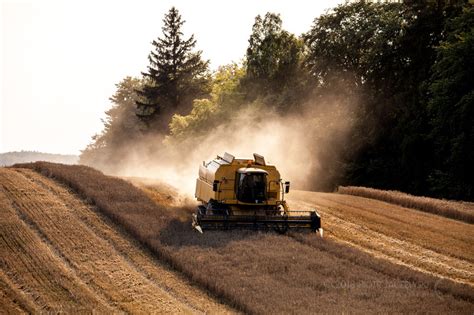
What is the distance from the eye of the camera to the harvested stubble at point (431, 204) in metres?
29.0

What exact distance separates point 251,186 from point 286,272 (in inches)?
269

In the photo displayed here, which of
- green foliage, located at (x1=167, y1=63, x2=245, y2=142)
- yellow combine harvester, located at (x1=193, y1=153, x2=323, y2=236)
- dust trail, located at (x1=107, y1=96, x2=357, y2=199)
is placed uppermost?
green foliage, located at (x1=167, y1=63, x2=245, y2=142)

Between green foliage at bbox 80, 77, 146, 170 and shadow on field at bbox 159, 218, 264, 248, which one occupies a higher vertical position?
green foliage at bbox 80, 77, 146, 170

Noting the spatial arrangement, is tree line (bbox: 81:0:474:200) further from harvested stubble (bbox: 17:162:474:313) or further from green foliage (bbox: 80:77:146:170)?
green foliage (bbox: 80:77:146:170)

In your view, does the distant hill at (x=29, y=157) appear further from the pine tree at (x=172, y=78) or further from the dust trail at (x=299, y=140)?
the dust trail at (x=299, y=140)

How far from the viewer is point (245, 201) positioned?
25312mm

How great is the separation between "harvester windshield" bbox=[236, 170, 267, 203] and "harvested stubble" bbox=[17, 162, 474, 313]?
6.58 feet

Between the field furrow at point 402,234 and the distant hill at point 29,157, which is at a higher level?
the distant hill at point 29,157

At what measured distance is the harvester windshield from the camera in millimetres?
25250

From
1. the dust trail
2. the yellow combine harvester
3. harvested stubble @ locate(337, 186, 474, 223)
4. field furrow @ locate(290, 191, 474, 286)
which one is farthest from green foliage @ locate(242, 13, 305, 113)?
the yellow combine harvester

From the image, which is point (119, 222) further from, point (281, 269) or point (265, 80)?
point (265, 80)

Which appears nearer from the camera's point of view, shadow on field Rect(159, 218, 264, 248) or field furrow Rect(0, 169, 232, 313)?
field furrow Rect(0, 169, 232, 313)

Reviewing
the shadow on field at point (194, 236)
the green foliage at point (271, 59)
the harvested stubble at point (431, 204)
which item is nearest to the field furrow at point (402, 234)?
the harvested stubble at point (431, 204)

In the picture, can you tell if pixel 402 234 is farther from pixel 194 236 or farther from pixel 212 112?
pixel 212 112
